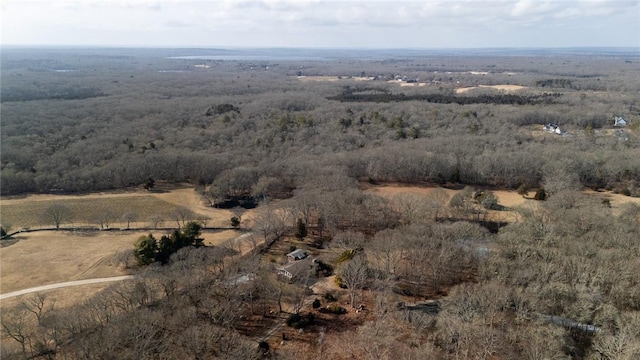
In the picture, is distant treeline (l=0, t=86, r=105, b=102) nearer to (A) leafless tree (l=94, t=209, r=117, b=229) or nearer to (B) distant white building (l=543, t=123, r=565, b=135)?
(A) leafless tree (l=94, t=209, r=117, b=229)

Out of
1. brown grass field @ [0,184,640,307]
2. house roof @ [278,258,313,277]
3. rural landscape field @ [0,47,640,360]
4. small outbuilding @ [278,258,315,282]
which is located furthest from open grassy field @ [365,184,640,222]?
small outbuilding @ [278,258,315,282]

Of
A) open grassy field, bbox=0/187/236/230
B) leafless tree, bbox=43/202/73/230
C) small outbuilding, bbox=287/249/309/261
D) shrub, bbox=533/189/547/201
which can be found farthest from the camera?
shrub, bbox=533/189/547/201

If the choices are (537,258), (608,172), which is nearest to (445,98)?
(608,172)

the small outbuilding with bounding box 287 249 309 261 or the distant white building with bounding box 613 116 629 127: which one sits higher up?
the distant white building with bounding box 613 116 629 127

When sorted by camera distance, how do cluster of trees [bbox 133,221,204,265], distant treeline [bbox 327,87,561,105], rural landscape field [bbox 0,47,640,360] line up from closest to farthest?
rural landscape field [bbox 0,47,640,360] < cluster of trees [bbox 133,221,204,265] < distant treeline [bbox 327,87,561,105]

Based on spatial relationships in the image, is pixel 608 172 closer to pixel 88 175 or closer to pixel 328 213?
pixel 328 213

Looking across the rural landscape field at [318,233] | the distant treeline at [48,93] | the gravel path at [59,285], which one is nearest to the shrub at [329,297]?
the rural landscape field at [318,233]

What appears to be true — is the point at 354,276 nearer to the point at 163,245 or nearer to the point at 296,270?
the point at 296,270

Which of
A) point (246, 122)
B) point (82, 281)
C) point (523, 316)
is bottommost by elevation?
point (82, 281)
